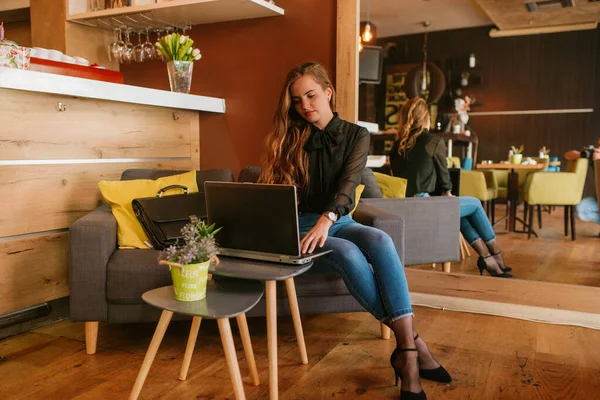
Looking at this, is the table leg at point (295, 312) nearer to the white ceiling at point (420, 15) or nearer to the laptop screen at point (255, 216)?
the laptop screen at point (255, 216)

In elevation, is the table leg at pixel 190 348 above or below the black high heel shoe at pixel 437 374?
Answer: above

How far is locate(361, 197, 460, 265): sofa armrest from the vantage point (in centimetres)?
278

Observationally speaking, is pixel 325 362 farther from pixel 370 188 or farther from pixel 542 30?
pixel 542 30

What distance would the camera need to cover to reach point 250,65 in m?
A: 3.38

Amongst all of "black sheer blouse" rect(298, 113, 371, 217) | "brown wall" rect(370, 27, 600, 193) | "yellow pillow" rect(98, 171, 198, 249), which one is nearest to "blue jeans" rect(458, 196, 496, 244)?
"black sheer blouse" rect(298, 113, 371, 217)

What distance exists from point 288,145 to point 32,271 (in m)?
1.32

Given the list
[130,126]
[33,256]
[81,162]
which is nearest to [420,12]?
[130,126]

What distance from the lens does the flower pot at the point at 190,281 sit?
156cm

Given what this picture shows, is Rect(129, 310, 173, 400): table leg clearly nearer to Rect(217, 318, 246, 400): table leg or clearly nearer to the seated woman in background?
Rect(217, 318, 246, 400): table leg

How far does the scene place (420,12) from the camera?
6160 millimetres

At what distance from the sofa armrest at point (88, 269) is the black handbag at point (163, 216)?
176 millimetres

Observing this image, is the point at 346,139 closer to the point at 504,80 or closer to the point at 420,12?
the point at 420,12

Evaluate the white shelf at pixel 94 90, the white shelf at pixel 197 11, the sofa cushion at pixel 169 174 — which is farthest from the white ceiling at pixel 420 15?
the sofa cushion at pixel 169 174

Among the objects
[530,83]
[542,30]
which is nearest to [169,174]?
[542,30]
